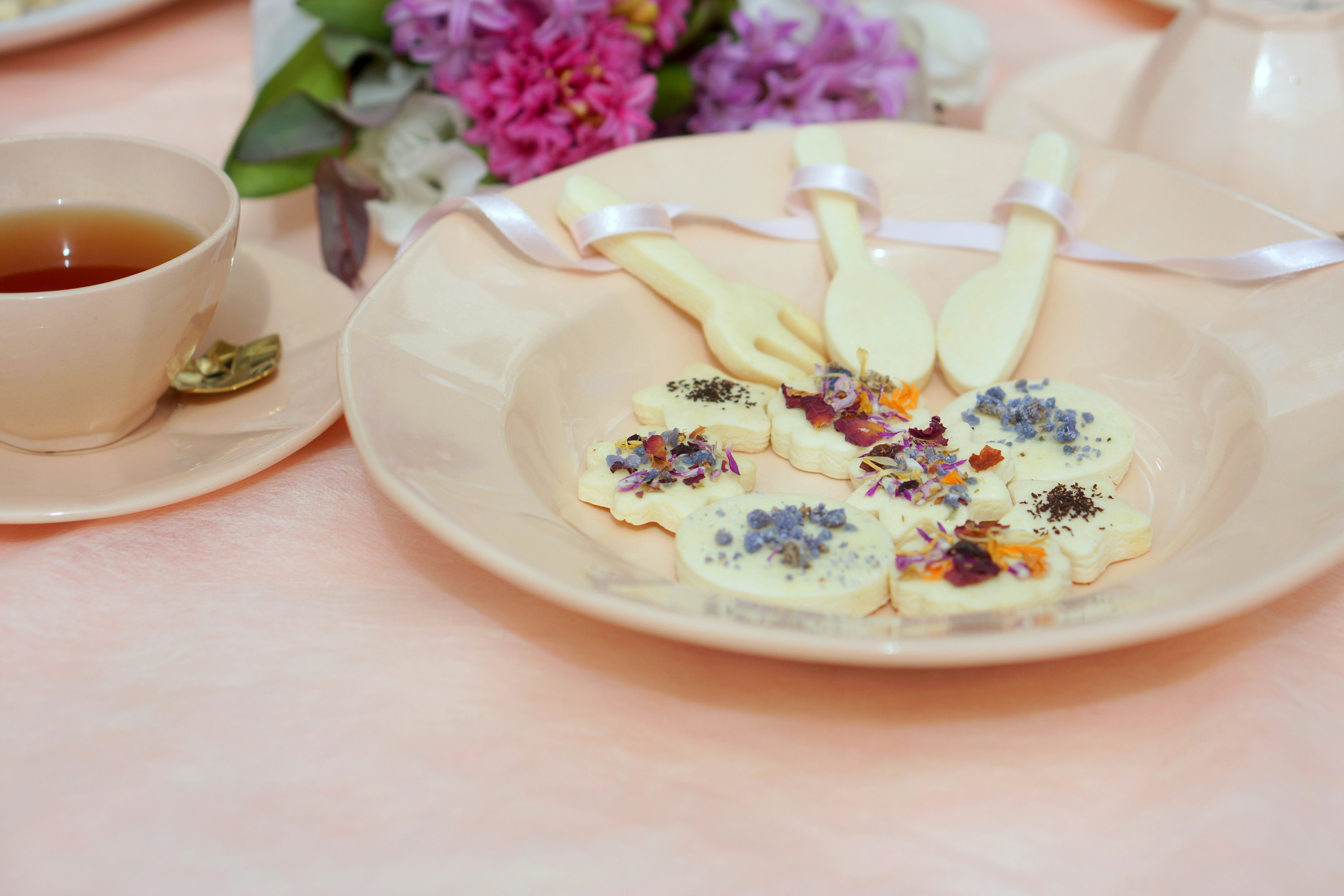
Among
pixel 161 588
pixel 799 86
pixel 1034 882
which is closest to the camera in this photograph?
pixel 1034 882

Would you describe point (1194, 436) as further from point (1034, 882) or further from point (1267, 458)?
point (1034, 882)

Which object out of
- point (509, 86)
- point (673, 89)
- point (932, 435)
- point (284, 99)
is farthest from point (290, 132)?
point (932, 435)

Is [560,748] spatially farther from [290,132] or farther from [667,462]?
[290,132]

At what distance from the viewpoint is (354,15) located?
81 centimetres

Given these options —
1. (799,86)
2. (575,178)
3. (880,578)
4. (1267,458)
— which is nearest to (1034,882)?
(880,578)

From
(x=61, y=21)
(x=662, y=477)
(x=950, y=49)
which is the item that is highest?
(x=950, y=49)

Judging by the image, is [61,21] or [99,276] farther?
[61,21]

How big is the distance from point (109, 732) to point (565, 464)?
0.85 ft

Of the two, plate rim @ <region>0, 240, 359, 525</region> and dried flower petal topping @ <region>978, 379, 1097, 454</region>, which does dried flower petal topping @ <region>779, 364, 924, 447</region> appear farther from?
plate rim @ <region>0, 240, 359, 525</region>

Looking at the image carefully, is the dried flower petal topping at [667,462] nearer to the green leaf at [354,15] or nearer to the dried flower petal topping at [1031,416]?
the dried flower petal topping at [1031,416]

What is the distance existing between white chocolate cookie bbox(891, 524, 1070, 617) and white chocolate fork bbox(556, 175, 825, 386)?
0.67 ft

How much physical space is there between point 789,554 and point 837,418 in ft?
0.49

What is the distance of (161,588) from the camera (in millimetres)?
528

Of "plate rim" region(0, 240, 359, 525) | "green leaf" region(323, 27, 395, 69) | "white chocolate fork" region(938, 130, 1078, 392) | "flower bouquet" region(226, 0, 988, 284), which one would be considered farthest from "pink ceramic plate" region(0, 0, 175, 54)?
"white chocolate fork" region(938, 130, 1078, 392)
